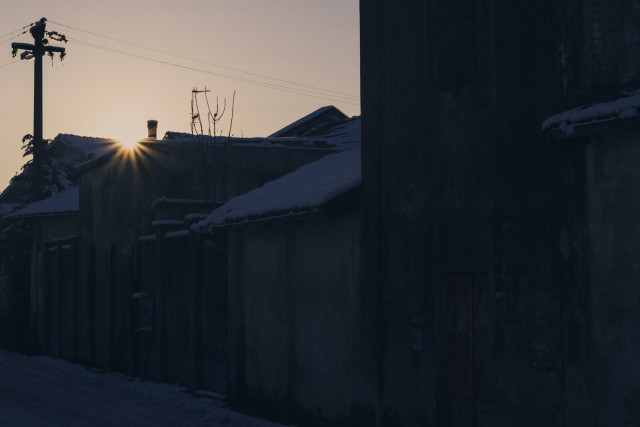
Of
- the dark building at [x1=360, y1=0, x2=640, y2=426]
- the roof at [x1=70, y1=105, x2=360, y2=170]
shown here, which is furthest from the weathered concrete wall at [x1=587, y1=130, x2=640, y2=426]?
the roof at [x1=70, y1=105, x2=360, y2=170]

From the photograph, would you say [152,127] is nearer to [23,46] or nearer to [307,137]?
[307,137]

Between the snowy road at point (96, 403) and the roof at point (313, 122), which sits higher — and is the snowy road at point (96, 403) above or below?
below

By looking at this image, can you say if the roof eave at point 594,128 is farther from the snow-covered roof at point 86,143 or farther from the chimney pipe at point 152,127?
the snow-covered roof at point 86,143

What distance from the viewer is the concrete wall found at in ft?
41.5

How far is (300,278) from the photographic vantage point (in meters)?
13.9

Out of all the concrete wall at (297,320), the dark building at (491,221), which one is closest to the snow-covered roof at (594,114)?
the dark building at (491,221)

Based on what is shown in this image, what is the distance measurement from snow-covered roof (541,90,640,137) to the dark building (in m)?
0.30

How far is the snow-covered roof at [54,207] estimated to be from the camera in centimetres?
2728

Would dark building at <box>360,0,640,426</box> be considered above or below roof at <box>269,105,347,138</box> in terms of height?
below

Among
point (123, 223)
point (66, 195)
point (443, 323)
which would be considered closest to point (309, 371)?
point (443, 323)

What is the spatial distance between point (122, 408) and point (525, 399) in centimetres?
846

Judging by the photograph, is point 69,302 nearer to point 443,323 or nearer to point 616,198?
point 443,323

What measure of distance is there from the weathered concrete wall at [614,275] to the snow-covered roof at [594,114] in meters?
0.31

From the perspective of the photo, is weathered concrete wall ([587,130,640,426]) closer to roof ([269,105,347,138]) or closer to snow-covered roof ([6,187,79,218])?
snow-covered roof ([6,187,79,218])
